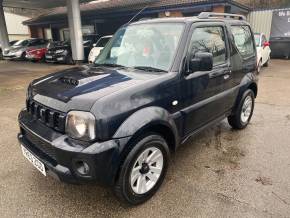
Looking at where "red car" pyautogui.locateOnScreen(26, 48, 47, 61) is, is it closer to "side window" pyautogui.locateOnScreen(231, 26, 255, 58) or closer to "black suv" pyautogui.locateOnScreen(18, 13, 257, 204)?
"black suv" pyautogui.locateOnScreen(18, 13, 257, 204)

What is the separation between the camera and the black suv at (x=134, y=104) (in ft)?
7.34

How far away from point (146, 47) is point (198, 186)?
5.89 ft

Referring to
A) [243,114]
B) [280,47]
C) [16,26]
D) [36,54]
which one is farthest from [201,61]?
[16,26]

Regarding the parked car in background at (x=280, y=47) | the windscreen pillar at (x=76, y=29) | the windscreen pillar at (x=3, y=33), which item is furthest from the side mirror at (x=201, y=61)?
the windscreen pillar at (x=3, y=33)

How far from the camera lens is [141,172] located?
2699mm

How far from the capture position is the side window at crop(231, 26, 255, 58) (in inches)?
160

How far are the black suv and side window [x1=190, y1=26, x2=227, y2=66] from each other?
13 mm

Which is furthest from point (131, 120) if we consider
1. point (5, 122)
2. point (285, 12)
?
point (285, 12)

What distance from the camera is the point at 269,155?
12.3 ft

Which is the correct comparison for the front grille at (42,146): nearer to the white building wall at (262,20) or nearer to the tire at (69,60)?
the tire at (69,60)

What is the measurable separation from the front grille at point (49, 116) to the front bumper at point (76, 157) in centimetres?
6

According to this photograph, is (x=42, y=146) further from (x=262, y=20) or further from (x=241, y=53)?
(x=262, y=20)

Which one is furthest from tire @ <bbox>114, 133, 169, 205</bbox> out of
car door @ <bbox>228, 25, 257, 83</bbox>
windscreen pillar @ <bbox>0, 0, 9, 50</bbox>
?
windscreen pillar @ <bbox>0, 0, 9, 50</bbox>

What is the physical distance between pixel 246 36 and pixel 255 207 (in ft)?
9.78
